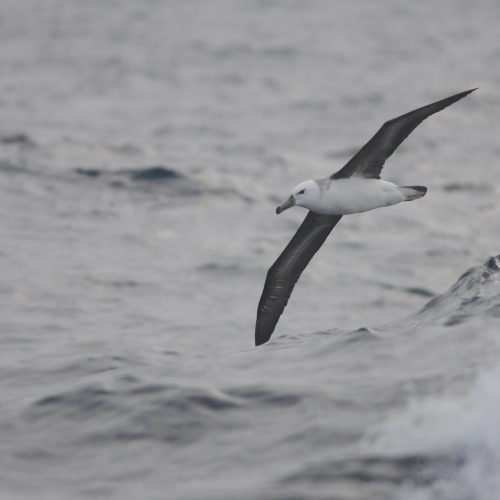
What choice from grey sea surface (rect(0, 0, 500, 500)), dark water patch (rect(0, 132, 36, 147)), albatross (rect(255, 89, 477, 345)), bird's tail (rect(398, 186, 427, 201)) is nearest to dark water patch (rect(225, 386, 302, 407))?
grey sea surface (rect(0, 0, 500, 500))

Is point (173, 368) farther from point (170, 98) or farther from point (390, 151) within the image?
point (170, 98)

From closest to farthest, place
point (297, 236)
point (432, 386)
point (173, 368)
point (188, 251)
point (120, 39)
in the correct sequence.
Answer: point (432, 386) → point (173, 368) → point (297, 236) → point (188, 251) → point (120, 39)

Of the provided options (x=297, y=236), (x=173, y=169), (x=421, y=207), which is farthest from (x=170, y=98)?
(x=297, y=236)

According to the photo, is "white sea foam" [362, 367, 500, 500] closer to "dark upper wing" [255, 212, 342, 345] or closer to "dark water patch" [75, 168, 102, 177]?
"dark upper wing" [255, 212, 342, 345]

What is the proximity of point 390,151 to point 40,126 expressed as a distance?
1325 cm

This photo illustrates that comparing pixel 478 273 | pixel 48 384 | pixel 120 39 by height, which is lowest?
pixel 48 384

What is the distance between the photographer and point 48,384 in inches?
390

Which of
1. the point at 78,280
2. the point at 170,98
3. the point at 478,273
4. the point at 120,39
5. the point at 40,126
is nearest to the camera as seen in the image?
the point at 478,273

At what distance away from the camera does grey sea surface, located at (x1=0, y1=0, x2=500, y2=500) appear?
723 centimetres

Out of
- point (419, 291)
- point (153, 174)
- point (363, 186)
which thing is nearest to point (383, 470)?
point (363, 186)

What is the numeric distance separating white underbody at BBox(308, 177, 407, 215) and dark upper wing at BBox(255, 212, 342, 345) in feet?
3.47

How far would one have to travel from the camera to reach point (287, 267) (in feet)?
38.3

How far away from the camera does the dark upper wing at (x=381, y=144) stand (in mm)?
9508

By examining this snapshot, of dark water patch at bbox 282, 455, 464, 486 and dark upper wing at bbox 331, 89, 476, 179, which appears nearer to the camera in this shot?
dark water patch at bbox 282, 455, 464, 486
